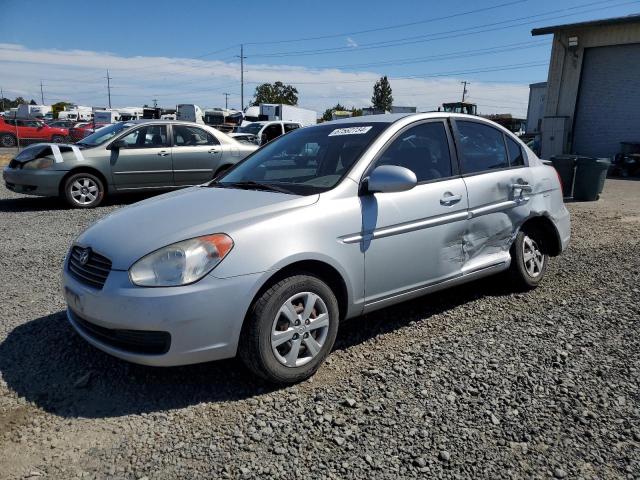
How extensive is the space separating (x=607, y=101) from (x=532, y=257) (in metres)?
16.1

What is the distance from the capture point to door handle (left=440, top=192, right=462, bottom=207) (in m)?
3.77

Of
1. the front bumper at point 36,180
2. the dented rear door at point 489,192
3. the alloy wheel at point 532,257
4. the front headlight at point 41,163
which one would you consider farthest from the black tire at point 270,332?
the front headlight at point 41,163

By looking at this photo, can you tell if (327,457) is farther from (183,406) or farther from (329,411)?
(183,406)

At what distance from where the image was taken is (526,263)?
4629mm

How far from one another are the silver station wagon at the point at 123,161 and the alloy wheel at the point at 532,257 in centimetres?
670

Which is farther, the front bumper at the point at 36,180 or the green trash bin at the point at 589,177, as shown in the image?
the green trash bin at the point at 589,177

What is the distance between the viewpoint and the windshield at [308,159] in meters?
3.54

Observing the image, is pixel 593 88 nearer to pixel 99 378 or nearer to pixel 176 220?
pixel 176 220

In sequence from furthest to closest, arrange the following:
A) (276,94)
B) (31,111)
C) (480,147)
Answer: (276,94) → (31,111) → (480,147)

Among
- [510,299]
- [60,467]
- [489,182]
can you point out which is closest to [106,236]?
[60,467]

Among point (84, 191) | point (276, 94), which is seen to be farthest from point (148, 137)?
point (276, 94)

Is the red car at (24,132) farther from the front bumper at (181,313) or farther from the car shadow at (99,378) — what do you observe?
the front bumper at (181,313)

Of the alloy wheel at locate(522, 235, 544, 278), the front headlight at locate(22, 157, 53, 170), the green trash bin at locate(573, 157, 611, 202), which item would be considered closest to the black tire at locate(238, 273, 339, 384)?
the alloy wheel at locate(522, 235, 544, 278)

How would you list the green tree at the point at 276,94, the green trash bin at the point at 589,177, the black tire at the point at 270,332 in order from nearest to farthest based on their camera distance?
1. the black tire at the point at 270,332
2. the green trash bin at the point at 589,177
3. the green tree at the point at 276,94
